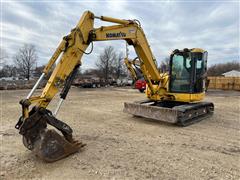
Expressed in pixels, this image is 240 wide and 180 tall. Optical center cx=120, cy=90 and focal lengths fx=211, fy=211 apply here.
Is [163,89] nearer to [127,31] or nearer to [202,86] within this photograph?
[202,86]

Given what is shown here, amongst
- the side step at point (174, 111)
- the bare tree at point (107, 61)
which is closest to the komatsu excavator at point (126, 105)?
the side step at point (174, 111)

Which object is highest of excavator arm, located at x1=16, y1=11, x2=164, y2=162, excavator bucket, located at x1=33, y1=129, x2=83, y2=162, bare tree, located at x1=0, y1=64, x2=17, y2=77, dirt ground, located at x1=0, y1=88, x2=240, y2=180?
bare tree, located at x1=0, y1=64, x2=17, y2=77

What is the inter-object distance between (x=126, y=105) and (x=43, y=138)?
14.5 feet

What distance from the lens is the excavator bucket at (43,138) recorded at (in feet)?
12.3

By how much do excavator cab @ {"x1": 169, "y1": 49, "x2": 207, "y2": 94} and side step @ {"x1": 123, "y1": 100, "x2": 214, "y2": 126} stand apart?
61 centimetres

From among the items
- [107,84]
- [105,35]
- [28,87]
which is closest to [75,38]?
[105,35]

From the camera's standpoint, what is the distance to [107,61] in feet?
177

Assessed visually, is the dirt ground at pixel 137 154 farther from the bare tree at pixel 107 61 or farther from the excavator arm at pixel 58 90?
the bare tree at pixel 107 61

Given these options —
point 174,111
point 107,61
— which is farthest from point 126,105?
point 107,61

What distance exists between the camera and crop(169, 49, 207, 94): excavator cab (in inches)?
279

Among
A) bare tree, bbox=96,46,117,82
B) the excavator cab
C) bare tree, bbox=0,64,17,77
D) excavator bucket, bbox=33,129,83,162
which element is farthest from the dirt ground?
bare tree, bbox=0,64,17,77

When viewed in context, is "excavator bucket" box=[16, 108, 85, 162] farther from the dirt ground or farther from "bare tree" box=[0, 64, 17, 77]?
"bare tree" box=[0, 64, 17, 77]

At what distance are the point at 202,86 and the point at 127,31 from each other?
3.52m

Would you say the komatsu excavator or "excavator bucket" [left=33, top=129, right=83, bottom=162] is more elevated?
the komatsu excavator
